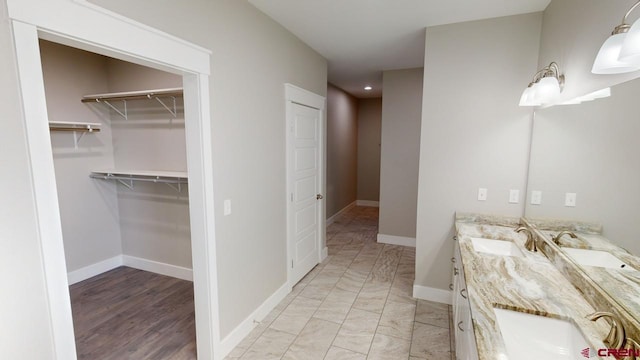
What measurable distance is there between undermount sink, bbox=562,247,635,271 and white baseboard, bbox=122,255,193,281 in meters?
3.46

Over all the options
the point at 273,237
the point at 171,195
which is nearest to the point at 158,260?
the point at 171,195

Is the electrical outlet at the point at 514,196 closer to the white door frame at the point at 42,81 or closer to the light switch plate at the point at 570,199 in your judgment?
the light switch plate at the point at 570,199

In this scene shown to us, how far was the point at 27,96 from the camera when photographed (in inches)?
43.9

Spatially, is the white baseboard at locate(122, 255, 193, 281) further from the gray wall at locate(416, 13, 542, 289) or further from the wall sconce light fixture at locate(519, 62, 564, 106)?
the wall sconce light fixture at locate(519, 62, 564, 106)

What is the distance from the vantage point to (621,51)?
1.10m

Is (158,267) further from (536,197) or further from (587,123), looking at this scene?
(587,123)

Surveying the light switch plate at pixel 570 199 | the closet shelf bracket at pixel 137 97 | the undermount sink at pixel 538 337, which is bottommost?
the undermount sink at pixel 538 337

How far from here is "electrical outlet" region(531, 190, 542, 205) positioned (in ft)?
7.64

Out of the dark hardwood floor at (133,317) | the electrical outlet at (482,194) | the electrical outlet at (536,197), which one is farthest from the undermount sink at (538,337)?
the dark hardwood floor at (133,317)

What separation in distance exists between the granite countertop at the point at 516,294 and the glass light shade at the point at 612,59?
106cm

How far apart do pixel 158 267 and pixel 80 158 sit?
1.51m

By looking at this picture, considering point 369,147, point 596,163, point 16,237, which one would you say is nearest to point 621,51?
point 596,163

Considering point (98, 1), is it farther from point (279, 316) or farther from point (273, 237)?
point (279, 316)

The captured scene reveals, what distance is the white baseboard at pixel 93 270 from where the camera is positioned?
3354 mm
